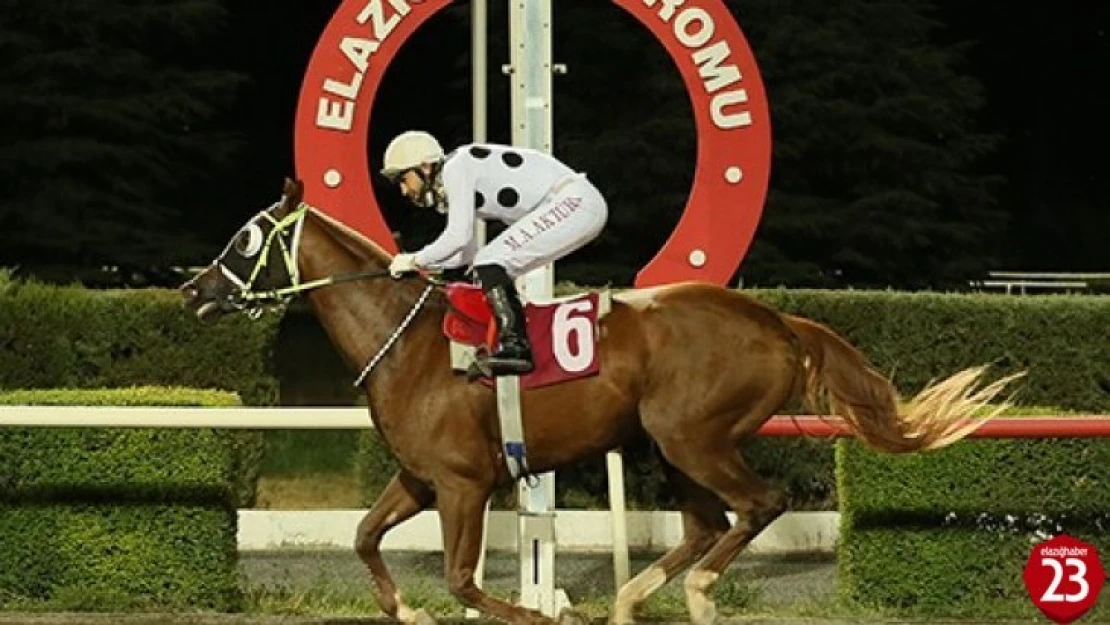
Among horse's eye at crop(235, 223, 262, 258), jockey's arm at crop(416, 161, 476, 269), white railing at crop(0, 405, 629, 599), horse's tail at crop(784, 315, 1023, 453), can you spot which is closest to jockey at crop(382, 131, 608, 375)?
jockey's arm at crop(416, 161, 476, 269)

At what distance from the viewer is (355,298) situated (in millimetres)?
7305

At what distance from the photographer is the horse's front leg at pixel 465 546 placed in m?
7.03

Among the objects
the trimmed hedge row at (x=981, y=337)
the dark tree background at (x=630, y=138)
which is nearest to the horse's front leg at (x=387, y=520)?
the trimmed hedge row at (x=981, y=337)

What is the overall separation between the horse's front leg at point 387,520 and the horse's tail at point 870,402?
4.77 feet

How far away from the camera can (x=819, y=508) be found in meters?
11.0

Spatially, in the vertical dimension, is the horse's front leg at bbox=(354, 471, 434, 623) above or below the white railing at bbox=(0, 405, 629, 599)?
below

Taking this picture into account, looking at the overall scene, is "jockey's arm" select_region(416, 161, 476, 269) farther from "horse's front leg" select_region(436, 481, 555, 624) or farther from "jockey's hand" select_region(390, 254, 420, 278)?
"horse's front leg" select_region(436, 481, 555, 624)

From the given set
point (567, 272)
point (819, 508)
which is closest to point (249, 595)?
point (819, 508)

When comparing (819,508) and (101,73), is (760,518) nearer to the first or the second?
(819,508)

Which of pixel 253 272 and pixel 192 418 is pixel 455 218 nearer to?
pixel 253 272

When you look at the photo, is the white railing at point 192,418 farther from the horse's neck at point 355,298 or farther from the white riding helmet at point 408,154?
the white riding helmet at point 408,154

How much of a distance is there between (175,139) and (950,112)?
715 cm

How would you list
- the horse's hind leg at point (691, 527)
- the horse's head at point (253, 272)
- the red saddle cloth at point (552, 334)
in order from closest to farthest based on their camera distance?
the red saddle cloth at point (552, 334)
the horse's head at point (253, 272)
the horse's hind leg at point (691, 527)

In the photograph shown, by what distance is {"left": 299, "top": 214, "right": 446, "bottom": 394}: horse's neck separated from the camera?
7262 mm
